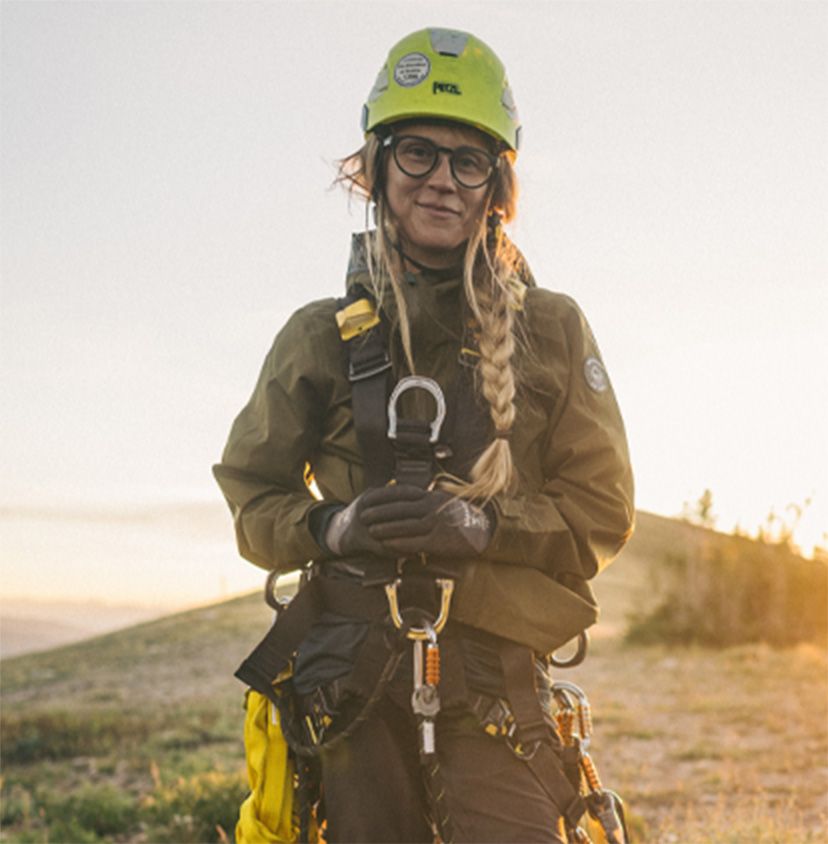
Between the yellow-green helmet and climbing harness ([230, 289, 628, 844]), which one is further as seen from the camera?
the yellow-green helmet

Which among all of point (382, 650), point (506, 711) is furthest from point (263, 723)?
point (506, 711)

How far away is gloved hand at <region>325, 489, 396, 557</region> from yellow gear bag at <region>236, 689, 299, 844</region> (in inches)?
21.8

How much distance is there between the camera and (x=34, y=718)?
1451 cm

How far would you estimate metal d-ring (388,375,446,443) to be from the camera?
3.15m

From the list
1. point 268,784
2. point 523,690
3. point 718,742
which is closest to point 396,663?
point 523,690

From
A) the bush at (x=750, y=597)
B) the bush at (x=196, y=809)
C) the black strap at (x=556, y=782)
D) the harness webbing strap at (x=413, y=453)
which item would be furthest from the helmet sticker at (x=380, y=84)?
the bush at (x=750, y=597)

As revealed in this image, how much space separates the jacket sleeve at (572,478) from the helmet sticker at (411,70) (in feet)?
2.63

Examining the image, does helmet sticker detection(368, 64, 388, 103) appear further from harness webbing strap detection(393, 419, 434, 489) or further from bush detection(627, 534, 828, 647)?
bush detection(627, 534, 828, 647)

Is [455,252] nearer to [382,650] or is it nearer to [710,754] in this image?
[382,650]

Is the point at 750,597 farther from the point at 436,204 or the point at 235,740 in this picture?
the point at 436,204

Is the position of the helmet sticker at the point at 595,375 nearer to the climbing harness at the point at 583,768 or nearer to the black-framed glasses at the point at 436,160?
the black-framed glasses at the point at 436,160

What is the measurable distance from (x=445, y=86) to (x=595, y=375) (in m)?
1.01

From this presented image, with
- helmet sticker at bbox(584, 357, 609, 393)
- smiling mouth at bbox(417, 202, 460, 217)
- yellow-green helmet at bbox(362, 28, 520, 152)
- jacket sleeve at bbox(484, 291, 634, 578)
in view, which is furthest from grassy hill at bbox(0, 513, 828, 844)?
yellow-green helmet at bbox(362, 28, 520, 152)

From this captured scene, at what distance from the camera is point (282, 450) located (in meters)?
3.36
